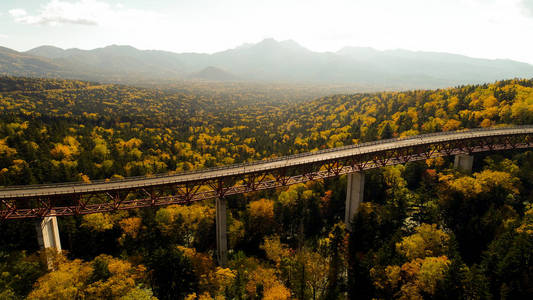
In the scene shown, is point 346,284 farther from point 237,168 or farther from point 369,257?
point 237,168

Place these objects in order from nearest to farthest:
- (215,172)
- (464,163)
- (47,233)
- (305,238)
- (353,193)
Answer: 1. (47,233)
2. (215,172)
3. (353,193)
4. (305,238)
5. (464,163)

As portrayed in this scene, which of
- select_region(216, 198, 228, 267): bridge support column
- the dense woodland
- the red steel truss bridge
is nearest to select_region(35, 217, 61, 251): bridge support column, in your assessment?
the red steel truss bridge

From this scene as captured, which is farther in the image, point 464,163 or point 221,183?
point 464,163

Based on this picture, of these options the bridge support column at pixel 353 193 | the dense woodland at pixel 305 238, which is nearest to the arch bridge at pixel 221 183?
the bridge support column at pixel 353 193

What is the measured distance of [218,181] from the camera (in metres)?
44.6

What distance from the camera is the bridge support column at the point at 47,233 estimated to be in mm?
38469

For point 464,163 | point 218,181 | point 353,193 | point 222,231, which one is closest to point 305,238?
point 353,193

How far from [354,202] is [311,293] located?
74.4 feet

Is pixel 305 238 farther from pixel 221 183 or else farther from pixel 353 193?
pixel 221 183

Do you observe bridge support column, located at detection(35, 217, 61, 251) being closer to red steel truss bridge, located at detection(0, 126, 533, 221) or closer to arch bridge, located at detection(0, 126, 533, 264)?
arch bridge, located at detection(0, 126, 533, 264)

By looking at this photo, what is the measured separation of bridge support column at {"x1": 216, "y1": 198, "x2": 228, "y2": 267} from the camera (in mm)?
45312

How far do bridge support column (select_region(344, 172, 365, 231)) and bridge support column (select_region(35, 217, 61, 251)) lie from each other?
51957 millimetres

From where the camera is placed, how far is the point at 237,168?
49.2 m

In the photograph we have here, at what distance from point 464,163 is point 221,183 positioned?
5416cm
